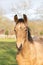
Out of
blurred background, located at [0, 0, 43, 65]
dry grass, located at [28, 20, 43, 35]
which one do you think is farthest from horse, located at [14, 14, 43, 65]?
dry grass, located at [28, 20, 43, 35]

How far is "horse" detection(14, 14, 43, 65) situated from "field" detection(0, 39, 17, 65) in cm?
157

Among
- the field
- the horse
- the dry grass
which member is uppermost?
the horse

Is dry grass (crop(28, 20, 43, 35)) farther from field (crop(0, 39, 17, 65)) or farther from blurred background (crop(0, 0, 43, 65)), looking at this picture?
field (crop(0, 39, 17, 65))

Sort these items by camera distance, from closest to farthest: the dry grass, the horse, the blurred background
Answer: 1. the horse
2. the blurred background
3. the dry grass

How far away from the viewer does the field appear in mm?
3932

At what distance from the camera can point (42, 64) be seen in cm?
234

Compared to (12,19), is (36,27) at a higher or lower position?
lower

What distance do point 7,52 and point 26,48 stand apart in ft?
6.30

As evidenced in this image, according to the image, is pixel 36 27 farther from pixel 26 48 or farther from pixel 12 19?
pixel 26 48

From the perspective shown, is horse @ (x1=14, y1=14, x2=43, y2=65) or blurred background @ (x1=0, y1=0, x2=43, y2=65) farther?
blurred background @ (x1=0, y1=0, x2=43, y2=65)

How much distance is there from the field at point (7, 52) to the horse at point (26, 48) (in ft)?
5.17

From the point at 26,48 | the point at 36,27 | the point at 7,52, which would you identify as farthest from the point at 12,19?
the point at 26,48

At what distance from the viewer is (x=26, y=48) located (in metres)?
2.26

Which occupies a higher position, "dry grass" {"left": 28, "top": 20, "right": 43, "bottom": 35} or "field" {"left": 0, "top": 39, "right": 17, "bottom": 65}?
"dry grass" {"left": 28, "top": 20, "right": 43, "bottom": 35}
